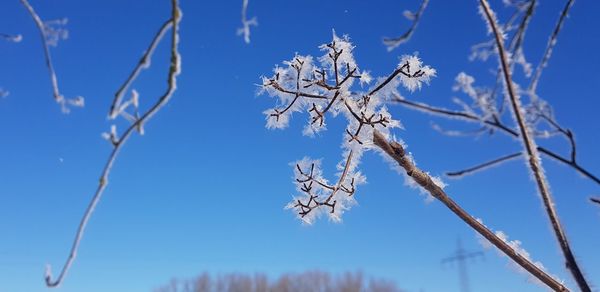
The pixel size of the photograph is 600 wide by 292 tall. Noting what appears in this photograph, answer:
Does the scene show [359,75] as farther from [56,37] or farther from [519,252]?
[56,37]

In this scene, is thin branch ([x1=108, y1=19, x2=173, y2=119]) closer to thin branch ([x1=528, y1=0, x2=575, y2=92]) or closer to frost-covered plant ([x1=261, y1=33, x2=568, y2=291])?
frost-covered plant ([x1=261, y1=33, x2=568, y2=291])

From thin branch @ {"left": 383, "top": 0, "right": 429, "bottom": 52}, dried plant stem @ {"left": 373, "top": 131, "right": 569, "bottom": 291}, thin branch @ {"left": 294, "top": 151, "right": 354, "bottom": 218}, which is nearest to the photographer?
dried plant stem @ {"left": 373, "top": 131, "right": 569, "bottom": 291}

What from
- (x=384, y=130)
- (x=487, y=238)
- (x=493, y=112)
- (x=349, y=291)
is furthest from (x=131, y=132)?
(x=349, y=291)

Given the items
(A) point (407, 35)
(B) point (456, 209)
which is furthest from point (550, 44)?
(B) point (456, 209)

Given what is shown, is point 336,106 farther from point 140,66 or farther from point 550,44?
point 550,44

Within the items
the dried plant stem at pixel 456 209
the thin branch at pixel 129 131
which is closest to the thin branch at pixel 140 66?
the thin branch at pixel 129 131

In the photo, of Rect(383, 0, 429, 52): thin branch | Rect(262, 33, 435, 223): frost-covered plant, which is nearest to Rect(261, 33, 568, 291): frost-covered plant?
Rect(262, 33, 435, 223): frost-covered plant
